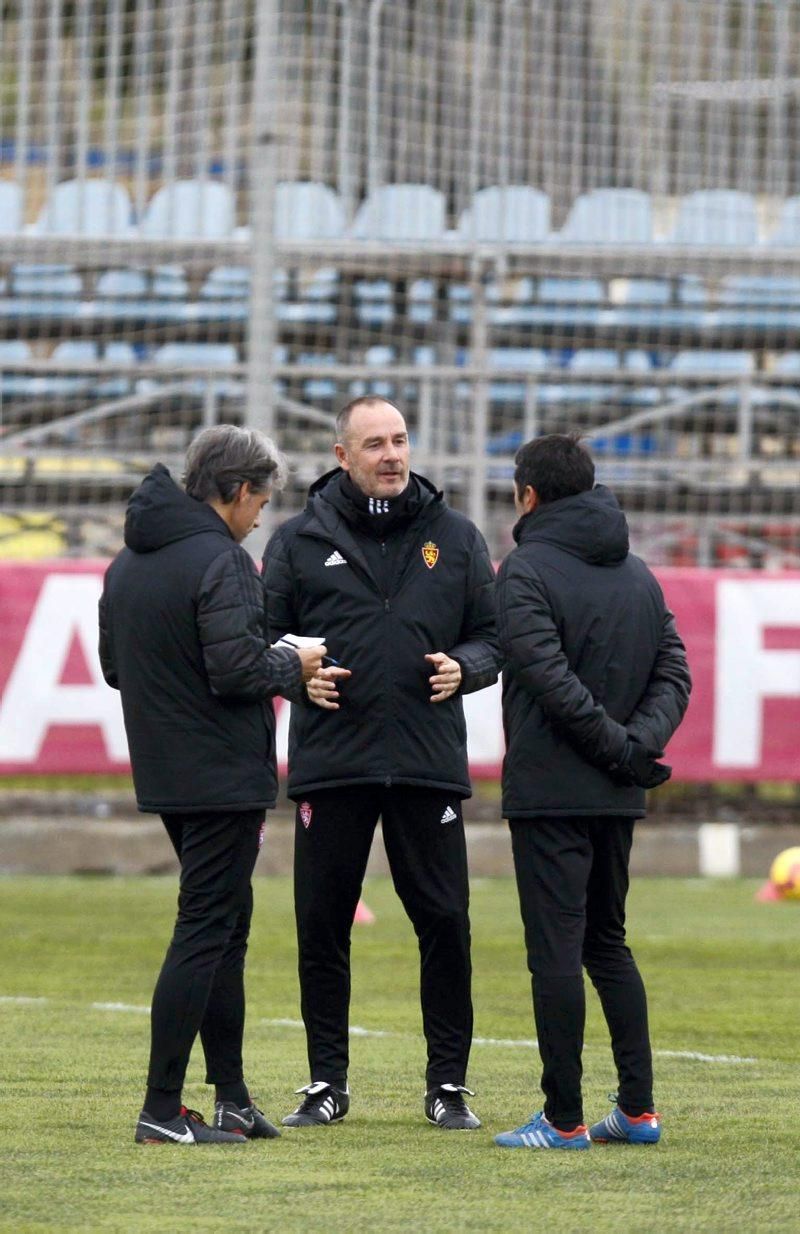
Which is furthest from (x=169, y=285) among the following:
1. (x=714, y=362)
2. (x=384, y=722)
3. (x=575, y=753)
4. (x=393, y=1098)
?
(x=575, y=753)

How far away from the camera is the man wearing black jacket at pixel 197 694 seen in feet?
17.9

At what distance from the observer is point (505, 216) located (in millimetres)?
14844

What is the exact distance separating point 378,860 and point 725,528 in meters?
3.39

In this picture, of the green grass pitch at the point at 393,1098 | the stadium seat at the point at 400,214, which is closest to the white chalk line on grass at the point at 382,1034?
the green grass pitch at the point at 393,1098

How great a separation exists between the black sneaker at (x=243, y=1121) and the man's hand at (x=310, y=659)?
1060mm

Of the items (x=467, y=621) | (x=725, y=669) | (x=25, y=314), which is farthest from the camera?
(x=25, y=314)

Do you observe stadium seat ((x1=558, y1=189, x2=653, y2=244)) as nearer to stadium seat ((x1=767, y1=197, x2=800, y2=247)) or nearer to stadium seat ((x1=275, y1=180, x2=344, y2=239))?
stadium seat ((x1=767, y1=197, x2=800, y2=247))

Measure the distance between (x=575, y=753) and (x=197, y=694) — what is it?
0.91 m

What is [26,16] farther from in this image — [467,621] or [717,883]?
[467,621]

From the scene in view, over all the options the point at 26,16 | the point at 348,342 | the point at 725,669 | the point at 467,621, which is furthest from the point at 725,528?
the point at 467,621

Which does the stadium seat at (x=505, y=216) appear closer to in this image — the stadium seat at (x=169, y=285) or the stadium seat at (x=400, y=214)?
the stadium seat at (x=400, y=214)

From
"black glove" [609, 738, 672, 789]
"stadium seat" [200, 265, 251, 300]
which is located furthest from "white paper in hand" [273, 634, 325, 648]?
"stadium seat" [200, 265, 251, 300]

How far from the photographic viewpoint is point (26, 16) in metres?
14.2

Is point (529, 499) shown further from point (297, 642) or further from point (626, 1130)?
point (626, 1130)
